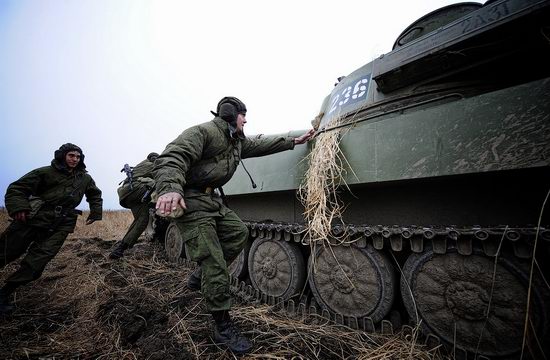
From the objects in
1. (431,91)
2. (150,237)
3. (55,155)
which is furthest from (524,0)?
(150,237)

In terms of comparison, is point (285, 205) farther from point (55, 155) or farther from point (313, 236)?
point (55, 155)

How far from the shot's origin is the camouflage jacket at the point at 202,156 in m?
1.97

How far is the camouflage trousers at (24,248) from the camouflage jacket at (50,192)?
0.45 feet

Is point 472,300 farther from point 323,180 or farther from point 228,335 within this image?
point 228,335

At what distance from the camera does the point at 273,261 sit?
324 centimetres

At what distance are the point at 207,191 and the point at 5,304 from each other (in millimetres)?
2864

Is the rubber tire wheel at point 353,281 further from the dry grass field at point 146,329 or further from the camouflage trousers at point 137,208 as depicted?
the camouflage trousers at point 137,208

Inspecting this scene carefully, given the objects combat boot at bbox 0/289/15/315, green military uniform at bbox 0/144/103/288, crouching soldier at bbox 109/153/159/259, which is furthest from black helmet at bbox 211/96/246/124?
crouching soldier at bbox 109/153/159/259

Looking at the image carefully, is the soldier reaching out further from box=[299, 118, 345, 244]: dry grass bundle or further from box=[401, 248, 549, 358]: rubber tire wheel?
box=[401, 248, 549, 358]: rubber tire wheel

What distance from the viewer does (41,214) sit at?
138 inches

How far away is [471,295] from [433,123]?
4.16ft

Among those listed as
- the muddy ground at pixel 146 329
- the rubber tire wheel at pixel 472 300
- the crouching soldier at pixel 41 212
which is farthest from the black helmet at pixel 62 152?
the rubber tire wheel at pixel 472 300

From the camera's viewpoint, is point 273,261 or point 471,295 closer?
point 471,295

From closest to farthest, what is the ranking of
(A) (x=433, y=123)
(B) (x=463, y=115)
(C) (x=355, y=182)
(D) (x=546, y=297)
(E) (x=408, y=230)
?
(D) (x=546, y=297) < (B) (x=463, y=115) < (A) (x=433, y=123) < (E) (x=408, y=230) < (C) (x=355, y=182)
